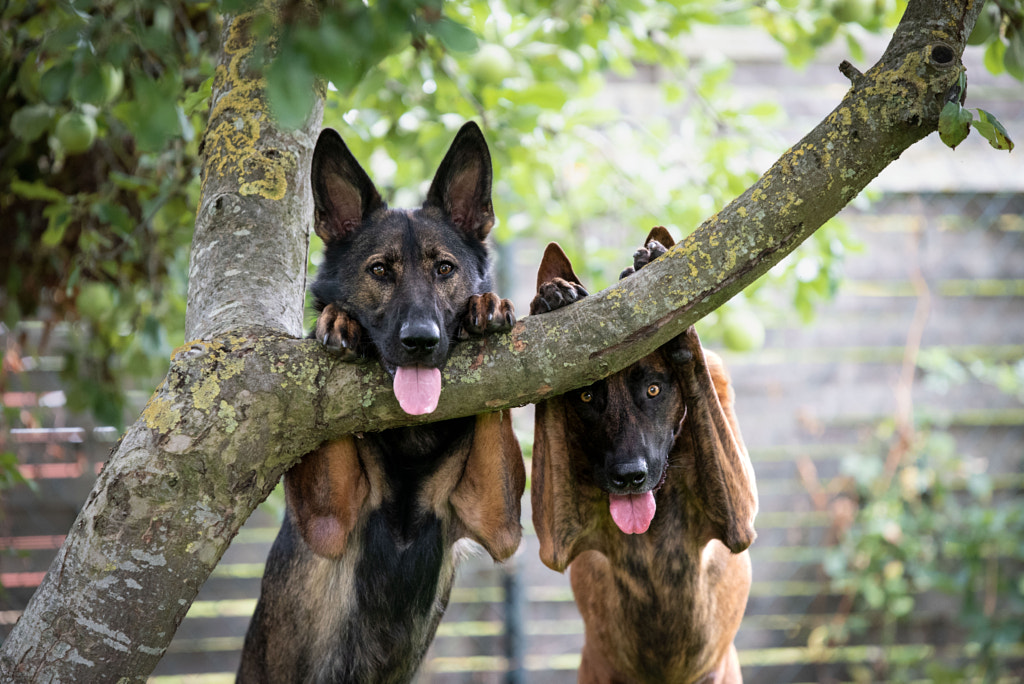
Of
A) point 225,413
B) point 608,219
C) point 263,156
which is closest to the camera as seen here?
point 225,413

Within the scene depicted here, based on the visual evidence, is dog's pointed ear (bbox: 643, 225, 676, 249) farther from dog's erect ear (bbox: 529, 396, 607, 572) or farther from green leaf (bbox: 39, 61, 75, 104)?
green leaf (bbox: 39, 61, 75, 104)

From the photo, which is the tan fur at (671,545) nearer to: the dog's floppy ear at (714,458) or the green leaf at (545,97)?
the dog's floppy ear at (714,458)

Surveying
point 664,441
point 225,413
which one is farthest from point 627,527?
point 225,413

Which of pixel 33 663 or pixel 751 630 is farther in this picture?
pixel 751 630

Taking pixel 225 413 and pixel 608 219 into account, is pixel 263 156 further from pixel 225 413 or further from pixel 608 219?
pixel 608 219

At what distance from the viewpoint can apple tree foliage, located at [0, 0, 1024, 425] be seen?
3348 millimetres

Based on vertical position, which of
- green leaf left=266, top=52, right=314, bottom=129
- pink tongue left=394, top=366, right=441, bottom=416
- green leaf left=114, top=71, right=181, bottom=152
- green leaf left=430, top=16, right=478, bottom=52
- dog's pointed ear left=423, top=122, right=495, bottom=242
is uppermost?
dog's pointed ear left=423, top=122, right=495, bottom=242

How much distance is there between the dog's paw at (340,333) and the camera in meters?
2.11

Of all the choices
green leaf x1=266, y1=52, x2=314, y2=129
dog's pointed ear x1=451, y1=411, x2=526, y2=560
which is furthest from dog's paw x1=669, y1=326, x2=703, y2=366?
green leaf x1=266, y1=52, x2=314, y2=129

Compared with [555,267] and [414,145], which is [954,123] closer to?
[555,267]

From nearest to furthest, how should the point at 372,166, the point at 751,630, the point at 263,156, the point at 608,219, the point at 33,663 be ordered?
the point at 33,663 < the point at 263,156 < the point at 372,166 < the point at 608,219 < the point at 751,630

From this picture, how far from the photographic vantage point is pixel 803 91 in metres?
6.26

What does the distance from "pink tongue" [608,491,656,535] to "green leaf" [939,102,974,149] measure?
1431 millimetres

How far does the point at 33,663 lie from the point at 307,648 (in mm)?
1075
